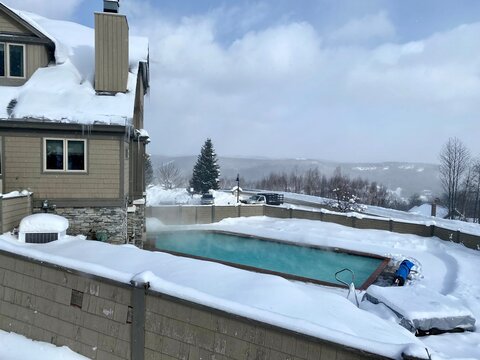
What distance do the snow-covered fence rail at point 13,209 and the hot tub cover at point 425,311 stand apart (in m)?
8.51

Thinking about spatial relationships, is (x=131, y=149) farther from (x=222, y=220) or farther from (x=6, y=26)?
(x=222, y=220)

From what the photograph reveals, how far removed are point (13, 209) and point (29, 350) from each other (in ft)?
16.2

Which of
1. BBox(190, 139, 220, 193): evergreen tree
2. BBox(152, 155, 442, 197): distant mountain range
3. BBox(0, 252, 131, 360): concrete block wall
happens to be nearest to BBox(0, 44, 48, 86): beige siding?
BBox(0, 252, 131, 360): concrete block wall

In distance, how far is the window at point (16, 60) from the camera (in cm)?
1034

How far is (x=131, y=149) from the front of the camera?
39.4 feet

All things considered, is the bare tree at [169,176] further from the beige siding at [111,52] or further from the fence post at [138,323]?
the fence post at [138,323]

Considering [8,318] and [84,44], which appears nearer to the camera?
[8,318]

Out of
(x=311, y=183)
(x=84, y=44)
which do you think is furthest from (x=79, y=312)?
(x=311, y=183)

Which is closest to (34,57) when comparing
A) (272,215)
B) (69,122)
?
(69,122)

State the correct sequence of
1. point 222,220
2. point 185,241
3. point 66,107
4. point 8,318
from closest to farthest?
point 8,318 → point 66,107 → point 185,241 → point 222,220

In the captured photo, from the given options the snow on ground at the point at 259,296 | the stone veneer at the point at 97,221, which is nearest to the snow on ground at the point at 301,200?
the stone veneer at the point at 97,221

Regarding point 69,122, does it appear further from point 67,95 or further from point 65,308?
point 65,308

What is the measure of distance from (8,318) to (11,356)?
740mm

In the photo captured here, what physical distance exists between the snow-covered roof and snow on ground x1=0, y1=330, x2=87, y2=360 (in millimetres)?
6171
